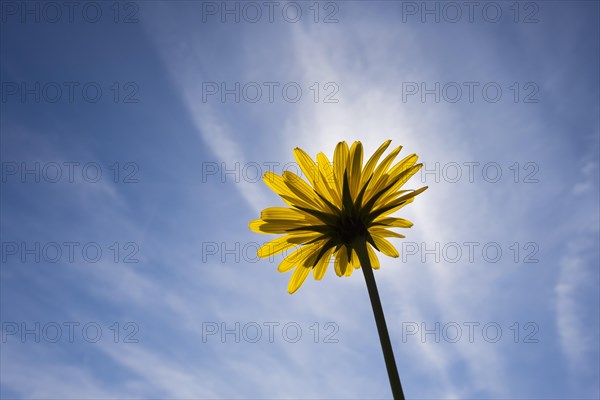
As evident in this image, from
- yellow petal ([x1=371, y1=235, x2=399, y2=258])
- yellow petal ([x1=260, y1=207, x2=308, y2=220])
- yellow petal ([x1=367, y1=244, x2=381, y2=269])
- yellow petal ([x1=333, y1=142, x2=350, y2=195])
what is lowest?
yellow petal ([x1=260, y1=207, x2=308, y2=220])

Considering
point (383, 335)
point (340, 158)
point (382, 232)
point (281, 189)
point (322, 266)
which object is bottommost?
point (383, 335)

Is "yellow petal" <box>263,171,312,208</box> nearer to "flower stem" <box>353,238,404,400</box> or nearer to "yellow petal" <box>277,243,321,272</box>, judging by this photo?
"yellow petal" <box>277,243,321,272</box>

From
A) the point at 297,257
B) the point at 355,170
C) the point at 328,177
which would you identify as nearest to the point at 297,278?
the point at 297,257

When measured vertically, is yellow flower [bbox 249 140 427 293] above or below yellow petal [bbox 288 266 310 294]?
above

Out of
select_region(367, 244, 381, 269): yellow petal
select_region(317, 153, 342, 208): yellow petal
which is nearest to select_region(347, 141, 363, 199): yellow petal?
select_region(317, 153, 342, 208): yellow petal

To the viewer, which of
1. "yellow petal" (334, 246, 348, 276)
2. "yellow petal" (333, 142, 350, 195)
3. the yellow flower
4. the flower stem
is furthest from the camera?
"yellow petal" (334, 246, 348, 276)

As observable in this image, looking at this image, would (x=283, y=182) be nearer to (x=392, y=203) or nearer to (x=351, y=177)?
(x=351, y=177)

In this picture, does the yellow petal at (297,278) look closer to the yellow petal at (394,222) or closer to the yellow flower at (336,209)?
the yellow flower at (336,209)

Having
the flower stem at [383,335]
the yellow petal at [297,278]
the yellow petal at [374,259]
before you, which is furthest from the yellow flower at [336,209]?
the flower stem at [383,335]

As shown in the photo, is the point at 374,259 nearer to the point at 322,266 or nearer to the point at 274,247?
the point at 322,266
